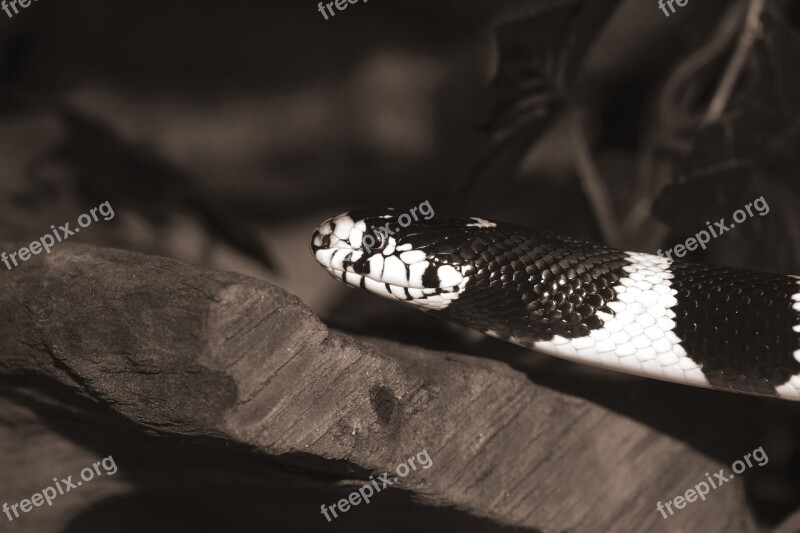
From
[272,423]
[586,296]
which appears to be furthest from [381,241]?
[272,423]

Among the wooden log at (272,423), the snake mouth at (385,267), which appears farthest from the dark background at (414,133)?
the snake mouth at (385,267)

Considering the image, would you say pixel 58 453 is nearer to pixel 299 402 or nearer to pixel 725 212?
pixel 299 402

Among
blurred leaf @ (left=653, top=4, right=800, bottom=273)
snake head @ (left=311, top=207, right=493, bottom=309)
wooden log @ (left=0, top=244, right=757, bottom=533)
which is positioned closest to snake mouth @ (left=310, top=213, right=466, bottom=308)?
snake head @ (left=311, top=207, right=493, bottom=309)

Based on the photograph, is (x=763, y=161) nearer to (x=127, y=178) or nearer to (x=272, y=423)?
(x=272, y=423)

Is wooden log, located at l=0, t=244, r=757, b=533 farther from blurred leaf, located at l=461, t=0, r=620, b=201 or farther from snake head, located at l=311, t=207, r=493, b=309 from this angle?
blurred leaf, located at l=461, t=0, r=620, b=201

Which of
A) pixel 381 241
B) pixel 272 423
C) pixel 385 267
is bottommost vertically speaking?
pixel 272 423

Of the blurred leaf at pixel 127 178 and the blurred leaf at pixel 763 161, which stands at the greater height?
the blurred leaf at pixel 127 178

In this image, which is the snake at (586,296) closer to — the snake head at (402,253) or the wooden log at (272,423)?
the snake head at (402,253)
